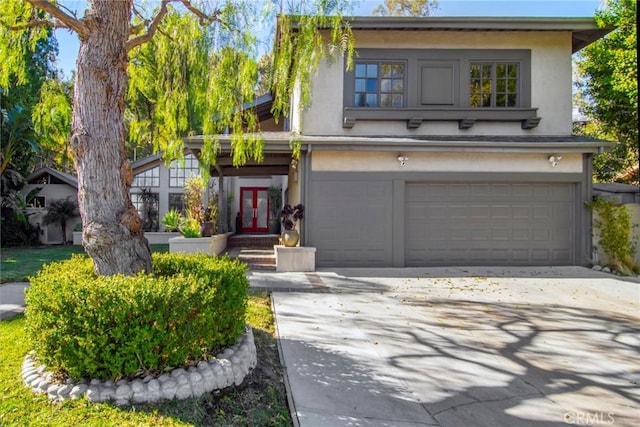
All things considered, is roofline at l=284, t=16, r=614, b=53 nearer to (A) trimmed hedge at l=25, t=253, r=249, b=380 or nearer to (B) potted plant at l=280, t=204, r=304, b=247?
(B) potted plant at l=280, t=204, r=304, b=247

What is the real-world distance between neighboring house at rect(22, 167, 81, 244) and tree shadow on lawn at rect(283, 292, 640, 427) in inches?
640

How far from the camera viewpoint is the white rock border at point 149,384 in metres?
2.90

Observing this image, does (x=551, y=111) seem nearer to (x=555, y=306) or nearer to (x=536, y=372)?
(x=555, y=306)

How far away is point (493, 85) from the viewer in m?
10.5

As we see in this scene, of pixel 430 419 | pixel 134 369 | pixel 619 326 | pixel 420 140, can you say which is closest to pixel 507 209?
pixel 420 140

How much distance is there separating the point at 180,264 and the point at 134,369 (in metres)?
1.68

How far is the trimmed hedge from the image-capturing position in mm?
2898

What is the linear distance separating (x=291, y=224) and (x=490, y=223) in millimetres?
5296

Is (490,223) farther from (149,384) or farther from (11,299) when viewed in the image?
(11,299)

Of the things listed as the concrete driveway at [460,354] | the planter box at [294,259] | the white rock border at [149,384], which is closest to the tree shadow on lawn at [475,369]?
the concrete driveway at [460,354]

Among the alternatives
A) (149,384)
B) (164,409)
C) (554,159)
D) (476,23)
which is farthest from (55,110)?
(554,159)

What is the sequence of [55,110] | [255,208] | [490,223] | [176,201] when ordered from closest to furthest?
[55,110], [490,223], [176,201], [255,208]

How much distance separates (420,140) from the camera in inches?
377

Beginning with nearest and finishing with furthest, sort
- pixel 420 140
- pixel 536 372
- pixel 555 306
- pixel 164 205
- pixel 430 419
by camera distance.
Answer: pixel 430 419, pixel 536 372, pixel 555 306, pixel 420 140, pixel 164 205
